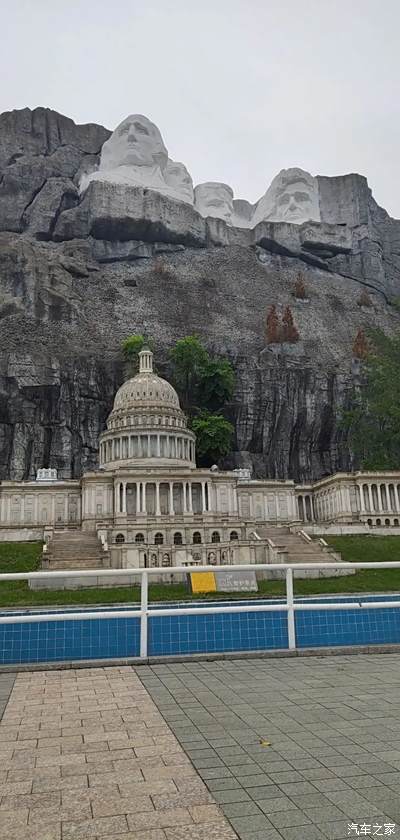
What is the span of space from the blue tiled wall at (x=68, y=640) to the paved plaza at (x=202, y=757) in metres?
1.20

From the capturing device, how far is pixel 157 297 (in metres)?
106

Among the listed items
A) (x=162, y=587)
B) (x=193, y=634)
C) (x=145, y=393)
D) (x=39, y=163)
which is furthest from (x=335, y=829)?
(x=39, y=163)

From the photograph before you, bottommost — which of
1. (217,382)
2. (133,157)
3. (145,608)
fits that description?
(145,608)

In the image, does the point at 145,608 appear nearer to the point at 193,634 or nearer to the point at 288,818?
the point at 193,634

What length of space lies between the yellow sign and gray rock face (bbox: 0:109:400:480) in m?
55.1

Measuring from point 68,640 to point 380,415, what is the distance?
67227 mm

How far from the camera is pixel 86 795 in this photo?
19.2 ft

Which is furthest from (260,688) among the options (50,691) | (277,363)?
(277,363)

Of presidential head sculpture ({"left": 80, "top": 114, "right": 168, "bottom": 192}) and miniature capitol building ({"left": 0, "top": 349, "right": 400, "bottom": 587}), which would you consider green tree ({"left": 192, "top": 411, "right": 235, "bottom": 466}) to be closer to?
miniature capitol building ({"left": 0, "top": 349, "right": 400, "bottom": 587})

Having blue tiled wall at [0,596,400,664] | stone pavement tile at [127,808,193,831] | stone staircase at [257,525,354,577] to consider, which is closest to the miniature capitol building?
stone staircase at [257,525,354,577]

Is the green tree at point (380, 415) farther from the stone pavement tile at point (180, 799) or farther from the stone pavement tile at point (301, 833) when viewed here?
the stone pavement tile at point (301, 833)

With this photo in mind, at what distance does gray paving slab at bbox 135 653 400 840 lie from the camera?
5.45m

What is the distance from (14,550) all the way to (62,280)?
193 feet

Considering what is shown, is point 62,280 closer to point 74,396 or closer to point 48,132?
point 74,396
